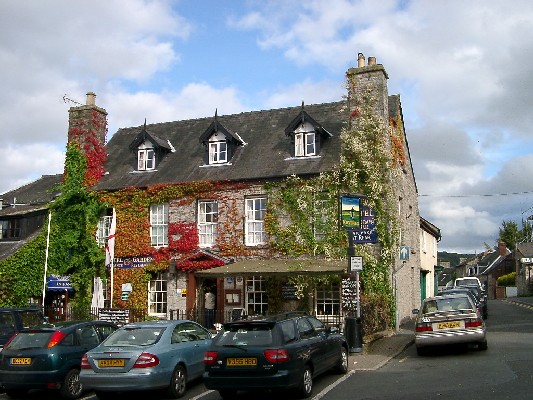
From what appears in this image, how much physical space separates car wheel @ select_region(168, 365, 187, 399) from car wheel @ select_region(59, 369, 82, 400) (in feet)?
6.96

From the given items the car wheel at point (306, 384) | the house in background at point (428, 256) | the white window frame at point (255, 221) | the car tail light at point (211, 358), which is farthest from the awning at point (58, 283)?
the house in background at point (428, 256)

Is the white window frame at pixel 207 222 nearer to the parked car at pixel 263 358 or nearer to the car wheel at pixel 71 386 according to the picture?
the car wheel at pixel 71 386

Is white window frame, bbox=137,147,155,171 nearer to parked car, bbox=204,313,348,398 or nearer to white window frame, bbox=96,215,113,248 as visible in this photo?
white window frame, bbox=96,215,113,248

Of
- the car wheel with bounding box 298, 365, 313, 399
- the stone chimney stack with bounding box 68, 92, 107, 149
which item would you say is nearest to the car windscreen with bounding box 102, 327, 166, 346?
the car wheel with bounding box 298, 365, 313, 399

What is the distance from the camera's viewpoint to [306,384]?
11.1 metres

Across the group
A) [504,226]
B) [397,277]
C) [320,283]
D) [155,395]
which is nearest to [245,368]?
[155,395]

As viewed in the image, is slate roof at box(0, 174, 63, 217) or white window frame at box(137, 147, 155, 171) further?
slate roof at box(0, 174, 63, 217)

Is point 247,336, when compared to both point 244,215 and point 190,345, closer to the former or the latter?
point 190,345

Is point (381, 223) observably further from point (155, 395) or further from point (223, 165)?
→ point (155, 395)

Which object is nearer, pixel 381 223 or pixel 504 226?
pixel 381 223

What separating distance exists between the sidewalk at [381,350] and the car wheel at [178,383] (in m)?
4.35

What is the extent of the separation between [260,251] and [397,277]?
5.49m

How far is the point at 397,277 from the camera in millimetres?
23859

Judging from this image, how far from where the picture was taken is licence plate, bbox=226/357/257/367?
1069cm
